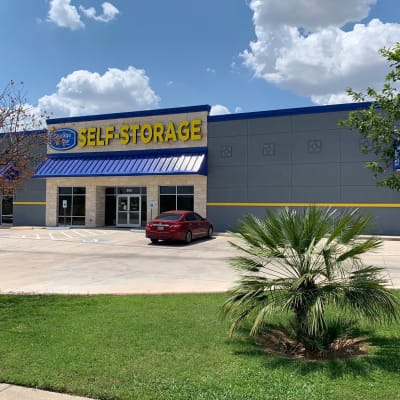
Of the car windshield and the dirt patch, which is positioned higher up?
the car windshield

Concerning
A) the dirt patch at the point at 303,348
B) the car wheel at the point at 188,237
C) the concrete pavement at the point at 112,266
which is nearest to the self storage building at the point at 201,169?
the concrete pavement at the point at 112,266

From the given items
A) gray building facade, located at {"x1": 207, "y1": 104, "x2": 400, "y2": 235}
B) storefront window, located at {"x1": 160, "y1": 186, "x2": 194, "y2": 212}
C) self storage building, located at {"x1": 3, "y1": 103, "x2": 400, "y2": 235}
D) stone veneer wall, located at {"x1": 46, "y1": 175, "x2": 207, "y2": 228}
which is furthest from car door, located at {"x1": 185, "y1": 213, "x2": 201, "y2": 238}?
storefront window, located at {"x1": 160, "y1": 186, "x2": 194, "y2": 212}

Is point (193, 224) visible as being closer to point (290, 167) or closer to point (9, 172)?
point (290, 167)

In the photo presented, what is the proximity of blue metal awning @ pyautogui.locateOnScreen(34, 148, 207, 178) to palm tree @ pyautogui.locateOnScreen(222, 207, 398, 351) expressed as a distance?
62.6ft

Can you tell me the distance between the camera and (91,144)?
2902cm

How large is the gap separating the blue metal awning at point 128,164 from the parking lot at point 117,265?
5101 millimetres

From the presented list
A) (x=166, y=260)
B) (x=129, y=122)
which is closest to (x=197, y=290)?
(x=166, y=260)

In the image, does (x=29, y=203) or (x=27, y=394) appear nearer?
(x=27, y=394)

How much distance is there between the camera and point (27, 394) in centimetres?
416

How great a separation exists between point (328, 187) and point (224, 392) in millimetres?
20600

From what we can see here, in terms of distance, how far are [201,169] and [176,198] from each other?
123 inches

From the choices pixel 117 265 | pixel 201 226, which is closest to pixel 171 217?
pixel 201 226

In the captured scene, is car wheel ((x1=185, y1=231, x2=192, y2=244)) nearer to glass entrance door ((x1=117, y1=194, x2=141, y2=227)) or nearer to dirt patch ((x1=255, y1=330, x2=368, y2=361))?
glass entrance door ((x1=117, y1=194, x2=141, y2=227))

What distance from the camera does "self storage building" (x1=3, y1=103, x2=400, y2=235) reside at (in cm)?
2312
